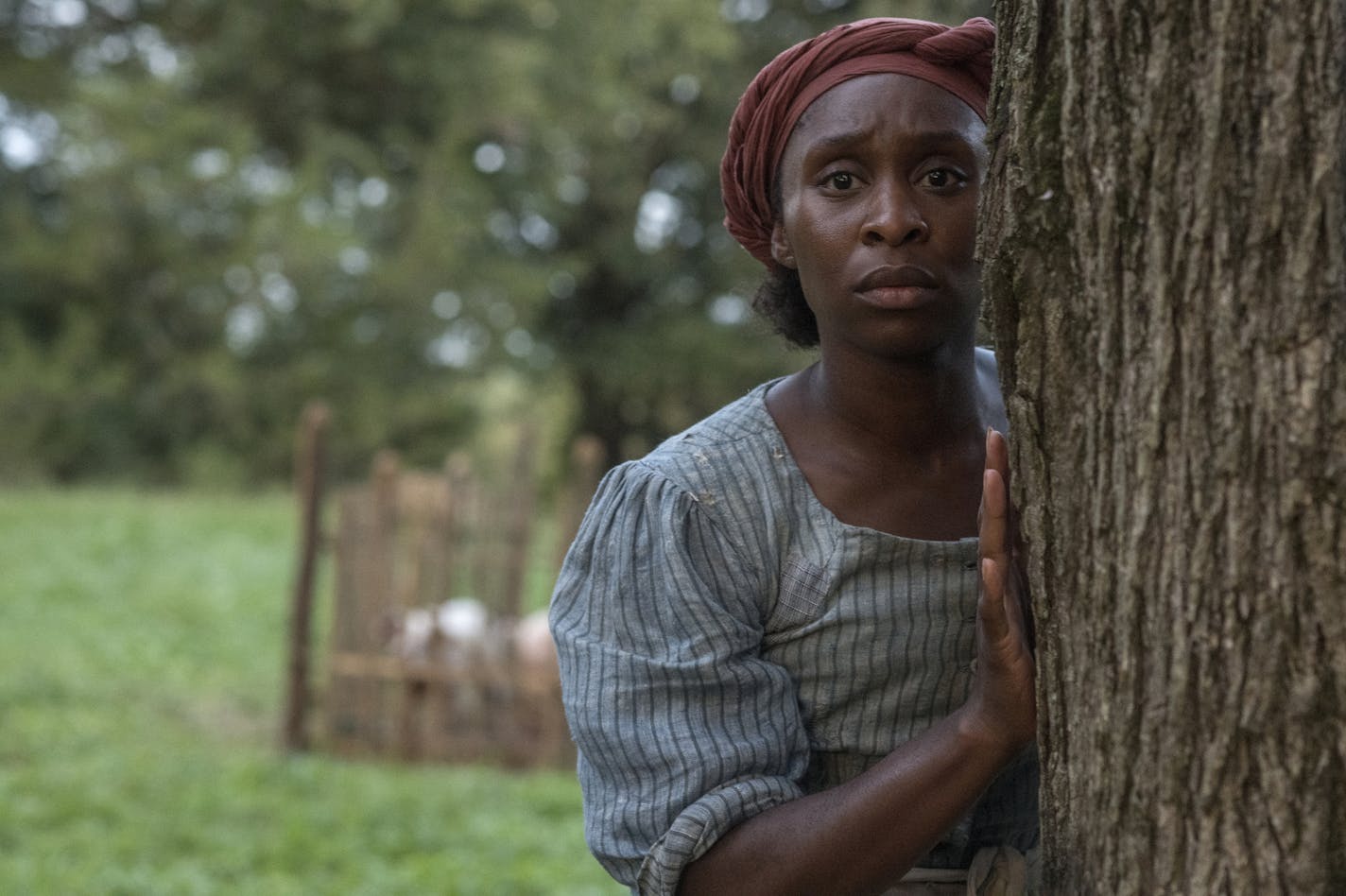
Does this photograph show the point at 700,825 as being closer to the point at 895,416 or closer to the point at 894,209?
the point at 895,416

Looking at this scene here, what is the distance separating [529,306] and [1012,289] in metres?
17.7

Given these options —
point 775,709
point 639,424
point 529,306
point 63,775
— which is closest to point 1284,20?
point 775,709

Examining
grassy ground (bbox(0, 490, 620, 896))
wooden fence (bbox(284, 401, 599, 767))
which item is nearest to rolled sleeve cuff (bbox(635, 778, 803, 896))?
grassy ground (bbox(0, 490, 620, 896))

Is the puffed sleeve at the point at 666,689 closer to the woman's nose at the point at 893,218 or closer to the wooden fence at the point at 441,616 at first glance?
the woman's nose at the point at 893,218

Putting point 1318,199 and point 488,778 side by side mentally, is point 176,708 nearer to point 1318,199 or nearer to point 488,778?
point 488,778

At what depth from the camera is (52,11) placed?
17375 millimetres

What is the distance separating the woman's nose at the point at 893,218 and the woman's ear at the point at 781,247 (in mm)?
225

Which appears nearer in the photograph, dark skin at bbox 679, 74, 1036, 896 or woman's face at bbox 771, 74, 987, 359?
dark skin at bbox 679, 74, 1036, 896

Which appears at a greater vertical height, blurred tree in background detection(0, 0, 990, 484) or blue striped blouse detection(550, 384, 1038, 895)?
blurred tree in background detection(0, 0, 990, 484)

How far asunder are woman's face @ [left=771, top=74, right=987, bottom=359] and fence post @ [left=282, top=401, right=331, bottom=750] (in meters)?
6.14

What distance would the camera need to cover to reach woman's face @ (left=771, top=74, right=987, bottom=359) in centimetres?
193

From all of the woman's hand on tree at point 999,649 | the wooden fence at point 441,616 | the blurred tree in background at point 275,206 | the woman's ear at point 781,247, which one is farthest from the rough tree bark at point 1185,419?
the blurred tree in background at point 275,206

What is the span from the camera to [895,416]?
207 centimetres

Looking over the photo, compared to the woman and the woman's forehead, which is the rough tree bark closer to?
the woman
